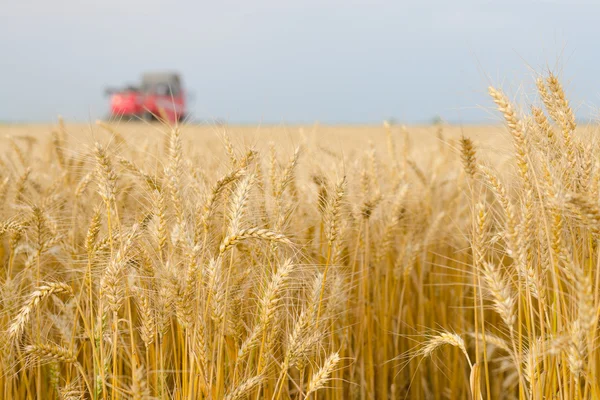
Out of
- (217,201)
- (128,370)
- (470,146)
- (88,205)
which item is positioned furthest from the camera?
(88,205)

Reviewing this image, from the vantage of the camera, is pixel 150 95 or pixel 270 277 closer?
pixel 270 277

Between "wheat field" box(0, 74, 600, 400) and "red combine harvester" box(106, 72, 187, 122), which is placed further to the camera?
"red combine harvester" box(106, 72, 187, 122)

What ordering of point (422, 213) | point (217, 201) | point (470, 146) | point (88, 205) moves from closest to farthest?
point (217, 201) → point (470, 146) → point (88, 205) → point (422, 213)

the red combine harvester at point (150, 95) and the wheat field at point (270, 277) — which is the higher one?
the red combine harvester at point (150, 95)

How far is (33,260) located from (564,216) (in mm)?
1722

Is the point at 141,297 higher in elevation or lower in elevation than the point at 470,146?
lower

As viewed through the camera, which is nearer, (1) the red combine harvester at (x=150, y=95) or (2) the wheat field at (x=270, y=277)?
(2) the wheat field at (x=270, y=277)

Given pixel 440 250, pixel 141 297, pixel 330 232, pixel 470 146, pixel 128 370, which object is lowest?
pixel 128 370

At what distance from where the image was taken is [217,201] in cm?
160

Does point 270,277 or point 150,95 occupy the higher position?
point 150,95

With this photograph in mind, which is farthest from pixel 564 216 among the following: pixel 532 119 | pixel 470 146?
pixel 470 146

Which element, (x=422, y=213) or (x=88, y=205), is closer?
(x=88, y=205)

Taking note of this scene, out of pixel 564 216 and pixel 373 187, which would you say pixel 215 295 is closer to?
pixel 564 216

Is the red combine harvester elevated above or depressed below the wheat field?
above
